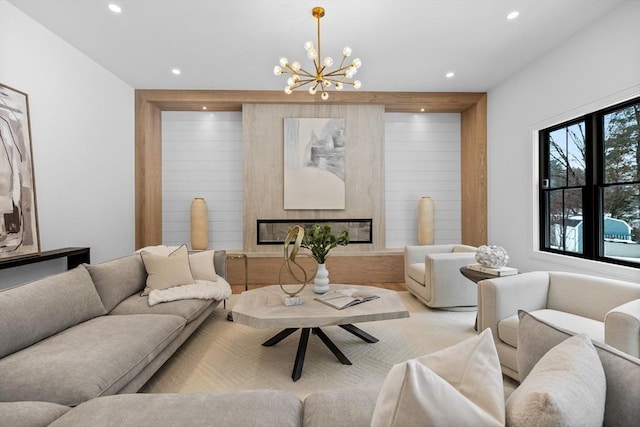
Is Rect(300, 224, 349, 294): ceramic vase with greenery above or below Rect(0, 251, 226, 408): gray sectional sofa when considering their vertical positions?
above

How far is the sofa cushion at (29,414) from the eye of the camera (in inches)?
39.4

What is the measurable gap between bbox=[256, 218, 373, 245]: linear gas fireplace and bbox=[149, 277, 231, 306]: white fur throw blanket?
1622 mm

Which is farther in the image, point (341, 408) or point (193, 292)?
point (193, 292)

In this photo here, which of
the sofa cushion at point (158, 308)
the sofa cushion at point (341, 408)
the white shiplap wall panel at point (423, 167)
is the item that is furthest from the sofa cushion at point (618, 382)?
the white shiplap wall panel at point (423, 167)

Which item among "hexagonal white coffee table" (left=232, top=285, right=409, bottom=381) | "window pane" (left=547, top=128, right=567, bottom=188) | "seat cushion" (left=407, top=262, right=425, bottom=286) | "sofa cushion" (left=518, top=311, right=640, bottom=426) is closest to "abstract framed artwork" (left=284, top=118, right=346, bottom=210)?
"seat cushion" (left=407, top=262, right=425, bottom=286)

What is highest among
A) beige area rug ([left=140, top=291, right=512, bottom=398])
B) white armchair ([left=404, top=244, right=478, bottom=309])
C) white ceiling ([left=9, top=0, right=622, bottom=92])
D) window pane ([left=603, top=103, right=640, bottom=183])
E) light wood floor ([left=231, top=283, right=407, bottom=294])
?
white ceiling ([left=9, top=0, right=622, bottom=92])

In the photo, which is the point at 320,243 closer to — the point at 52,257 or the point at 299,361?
the point at 299,361

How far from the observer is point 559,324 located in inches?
75.3

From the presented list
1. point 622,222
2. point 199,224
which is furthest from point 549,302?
point 199,224

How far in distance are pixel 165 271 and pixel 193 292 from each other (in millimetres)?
342

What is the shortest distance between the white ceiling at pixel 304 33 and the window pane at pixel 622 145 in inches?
36.7

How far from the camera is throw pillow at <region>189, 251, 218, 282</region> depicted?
3.03 m

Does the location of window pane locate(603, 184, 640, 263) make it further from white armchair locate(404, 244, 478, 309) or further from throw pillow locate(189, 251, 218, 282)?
throw pillow locate(189, 251, 218, 282)

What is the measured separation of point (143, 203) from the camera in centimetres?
453
